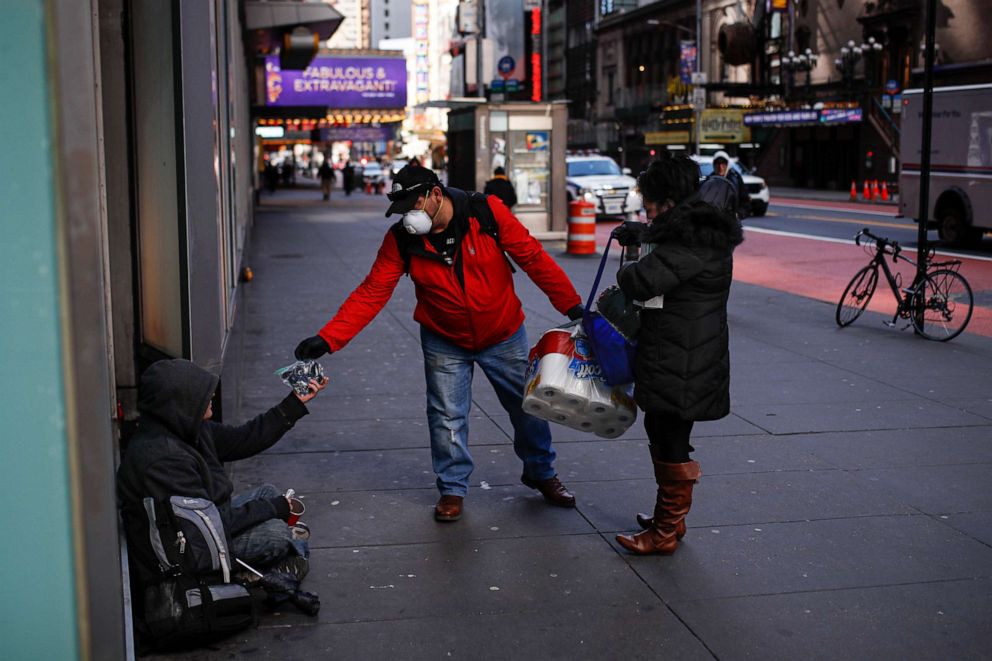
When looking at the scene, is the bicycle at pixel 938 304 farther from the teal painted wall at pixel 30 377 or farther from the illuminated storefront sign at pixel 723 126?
the illuminated storefront sign at pixel 723 126

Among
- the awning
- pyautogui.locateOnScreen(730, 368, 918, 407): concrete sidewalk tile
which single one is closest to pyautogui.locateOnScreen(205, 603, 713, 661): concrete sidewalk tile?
pyautogui.locateOnScreen(730, 368, 918, 407): concrete sidewalk tile

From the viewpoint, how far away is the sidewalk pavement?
4367mm

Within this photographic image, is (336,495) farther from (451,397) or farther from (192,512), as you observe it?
(192,512)

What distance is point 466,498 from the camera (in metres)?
6.14

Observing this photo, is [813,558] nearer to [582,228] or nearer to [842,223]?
[582,228]

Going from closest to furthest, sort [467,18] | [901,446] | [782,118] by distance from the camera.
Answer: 1. [901,446]
2. [467,18]
3. [782,118]

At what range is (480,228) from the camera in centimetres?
552

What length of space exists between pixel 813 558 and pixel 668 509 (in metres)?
0.68

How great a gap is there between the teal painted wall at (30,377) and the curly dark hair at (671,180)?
282cm

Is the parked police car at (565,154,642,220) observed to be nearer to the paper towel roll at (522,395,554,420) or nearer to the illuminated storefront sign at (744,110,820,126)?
the illuminated storefront sign at (744,110,820,126)

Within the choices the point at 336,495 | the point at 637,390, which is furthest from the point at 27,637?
the point at 336,495

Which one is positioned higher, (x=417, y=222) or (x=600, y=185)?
(x=417, y=222)

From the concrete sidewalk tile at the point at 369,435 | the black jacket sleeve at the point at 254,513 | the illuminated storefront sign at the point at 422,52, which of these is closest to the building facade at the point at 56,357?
the black jacket sleeve at the point at 254,513

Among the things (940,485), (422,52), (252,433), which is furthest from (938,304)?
(422,52)
